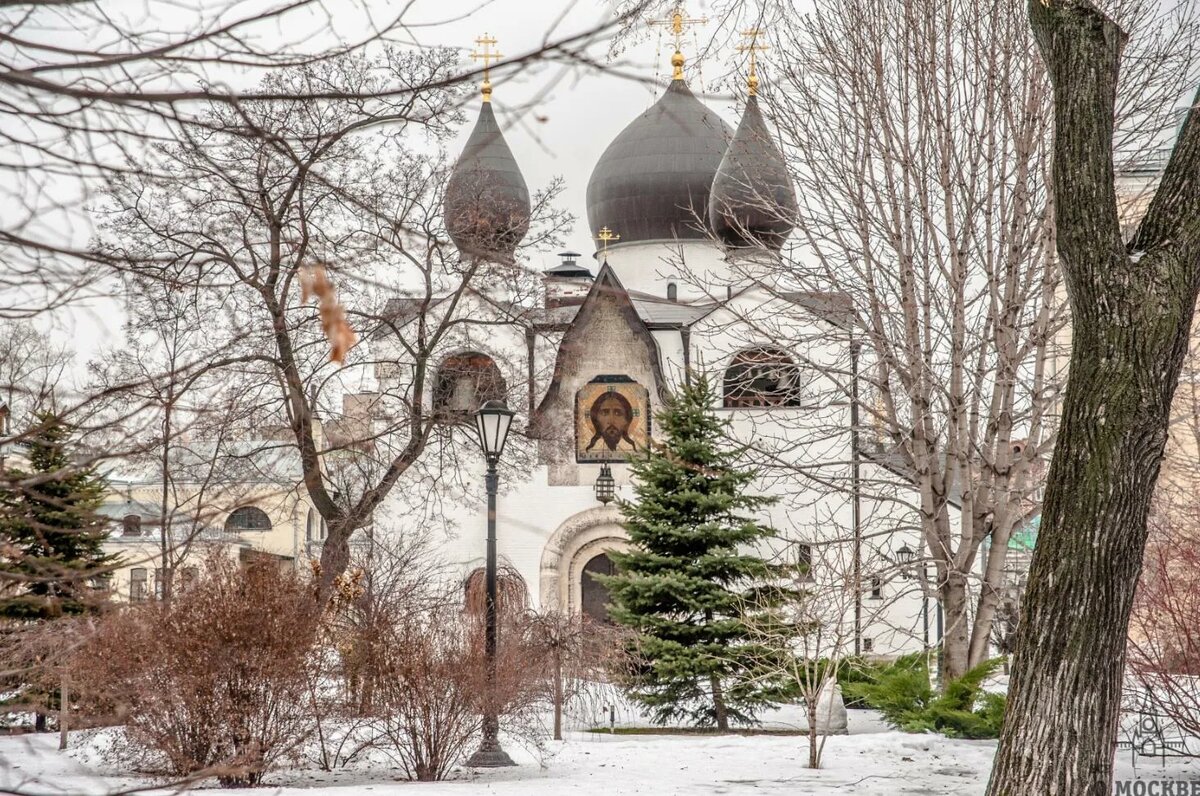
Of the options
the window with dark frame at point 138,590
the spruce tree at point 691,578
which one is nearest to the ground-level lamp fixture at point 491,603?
the window with dark frame at point 138,590

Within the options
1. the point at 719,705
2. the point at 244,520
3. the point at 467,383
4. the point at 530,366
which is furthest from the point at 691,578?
the point at 244,520

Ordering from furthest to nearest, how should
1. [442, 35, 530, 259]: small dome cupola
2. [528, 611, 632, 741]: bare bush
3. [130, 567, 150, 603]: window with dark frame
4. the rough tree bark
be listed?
[442, 35, 530, 259]: small dome cupola < [528, 611, 632, 741]: bare bush < the rough tree bark < [130, 567, 150, 603]: window with dark frame

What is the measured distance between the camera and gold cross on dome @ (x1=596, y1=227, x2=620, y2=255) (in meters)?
27.7

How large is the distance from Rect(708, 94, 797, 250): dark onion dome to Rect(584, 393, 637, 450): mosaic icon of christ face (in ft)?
11.9

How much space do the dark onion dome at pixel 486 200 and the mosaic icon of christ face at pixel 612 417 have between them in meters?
3.90

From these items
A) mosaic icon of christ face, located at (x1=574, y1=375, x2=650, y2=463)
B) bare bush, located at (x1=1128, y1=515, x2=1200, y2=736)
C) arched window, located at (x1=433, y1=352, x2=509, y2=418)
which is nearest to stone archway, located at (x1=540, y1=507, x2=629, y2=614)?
mosaic icon of christ face, located at (x1=574, y1=375, x2=650, y2=463)

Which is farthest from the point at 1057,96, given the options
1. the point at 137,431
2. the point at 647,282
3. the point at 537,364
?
the point at 647,282

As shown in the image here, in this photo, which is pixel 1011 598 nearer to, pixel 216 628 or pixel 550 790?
pixel 550 790

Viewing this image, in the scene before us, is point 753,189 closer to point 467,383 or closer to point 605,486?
point 467,383

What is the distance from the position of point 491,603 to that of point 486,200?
29.8ft

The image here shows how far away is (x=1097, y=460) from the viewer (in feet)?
19.0

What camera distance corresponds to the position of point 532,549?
2498 cm

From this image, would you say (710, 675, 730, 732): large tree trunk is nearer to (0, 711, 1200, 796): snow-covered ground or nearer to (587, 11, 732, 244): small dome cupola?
(0, 711, 1200, 796): snow-covered ground

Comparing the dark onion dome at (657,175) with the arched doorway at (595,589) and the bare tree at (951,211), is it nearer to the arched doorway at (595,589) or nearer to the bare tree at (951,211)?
the arched doorway at (595,589)
